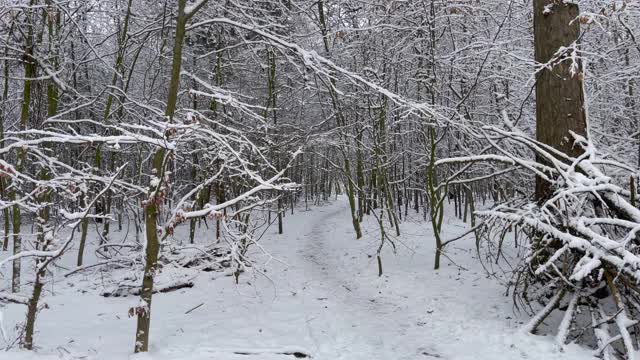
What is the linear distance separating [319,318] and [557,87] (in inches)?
197

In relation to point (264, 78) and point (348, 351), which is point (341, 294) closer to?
point (348, 351)

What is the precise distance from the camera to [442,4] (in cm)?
990

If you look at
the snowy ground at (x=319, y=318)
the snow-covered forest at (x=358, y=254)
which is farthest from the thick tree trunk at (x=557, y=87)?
the snowy ground at (x=319, y=318)

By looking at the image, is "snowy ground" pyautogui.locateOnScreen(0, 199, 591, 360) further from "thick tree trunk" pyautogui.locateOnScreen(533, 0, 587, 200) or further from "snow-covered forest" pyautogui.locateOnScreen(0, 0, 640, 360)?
"thick tree trunk" pyautogui.locateOnScreen(533, 0, 587, 200)

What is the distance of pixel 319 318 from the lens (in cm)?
709

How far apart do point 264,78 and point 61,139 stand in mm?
15307

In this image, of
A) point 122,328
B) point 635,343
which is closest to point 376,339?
point 635,343

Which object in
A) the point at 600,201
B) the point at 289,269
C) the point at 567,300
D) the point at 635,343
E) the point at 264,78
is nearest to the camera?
→ the point at 635,343

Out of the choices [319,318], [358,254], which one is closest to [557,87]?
[319,318]

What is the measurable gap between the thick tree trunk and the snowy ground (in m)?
2.21

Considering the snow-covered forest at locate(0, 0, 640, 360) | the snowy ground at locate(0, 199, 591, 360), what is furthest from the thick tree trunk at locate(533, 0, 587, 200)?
the snowy ground at locate(0, 199, 591, 360)

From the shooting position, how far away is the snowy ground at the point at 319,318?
18.0 feet

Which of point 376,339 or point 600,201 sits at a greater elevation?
point 600,201

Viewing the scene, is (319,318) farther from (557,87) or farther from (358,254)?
(358,254)
